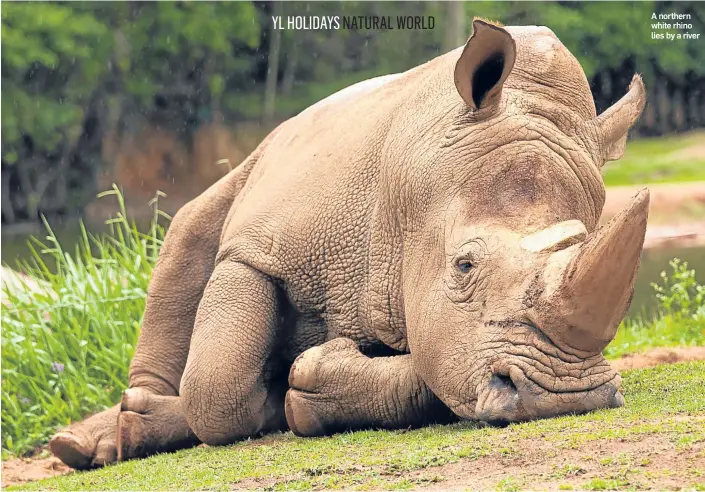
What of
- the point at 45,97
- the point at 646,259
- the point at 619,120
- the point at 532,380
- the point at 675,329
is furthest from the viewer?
the point at 45,97

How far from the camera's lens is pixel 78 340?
864cm

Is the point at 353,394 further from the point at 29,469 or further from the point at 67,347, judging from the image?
the point at 67,347

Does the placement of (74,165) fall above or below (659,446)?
below

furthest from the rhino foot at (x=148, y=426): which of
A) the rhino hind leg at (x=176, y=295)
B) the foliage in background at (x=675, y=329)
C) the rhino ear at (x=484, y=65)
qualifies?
the foliage in background at (x=675, y=329)

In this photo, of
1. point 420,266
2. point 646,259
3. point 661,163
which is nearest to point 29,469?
point 420,266

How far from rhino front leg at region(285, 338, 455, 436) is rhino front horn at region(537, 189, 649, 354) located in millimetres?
836

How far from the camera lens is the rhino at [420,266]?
4.44 metres

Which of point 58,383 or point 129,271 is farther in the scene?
point 129,271

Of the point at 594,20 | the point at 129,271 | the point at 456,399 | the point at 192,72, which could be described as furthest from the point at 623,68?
the point at 456,399

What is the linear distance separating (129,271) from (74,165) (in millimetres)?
21377

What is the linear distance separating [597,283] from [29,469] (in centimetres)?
447

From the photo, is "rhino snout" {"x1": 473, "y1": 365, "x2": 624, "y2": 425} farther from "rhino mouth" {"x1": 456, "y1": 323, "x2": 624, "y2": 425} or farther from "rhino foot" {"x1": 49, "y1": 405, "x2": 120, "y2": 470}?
"rhino foot" {"x1": 49, "y1": 405, "x2": 120, "y2": 470}

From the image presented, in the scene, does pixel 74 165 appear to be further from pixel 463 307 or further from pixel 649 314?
pixel 463 307

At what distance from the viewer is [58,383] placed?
8422 millimetres
